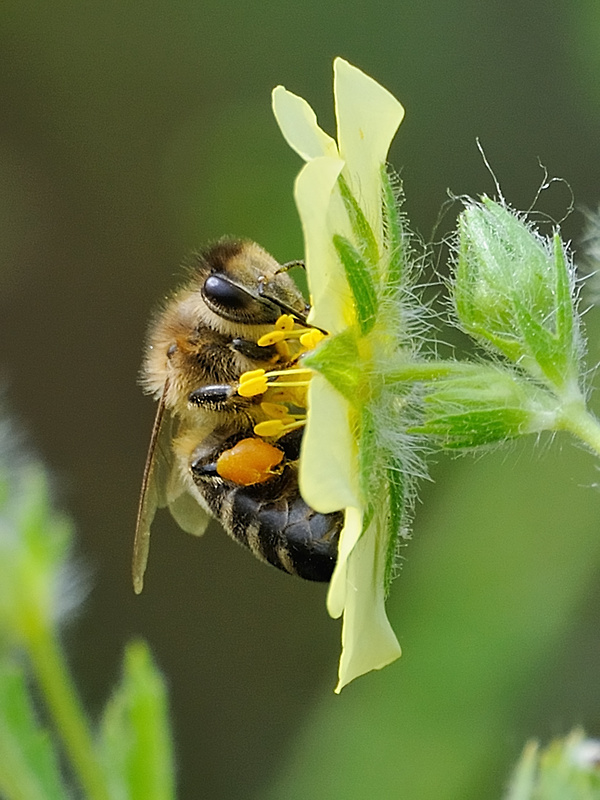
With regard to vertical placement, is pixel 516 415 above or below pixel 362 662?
above

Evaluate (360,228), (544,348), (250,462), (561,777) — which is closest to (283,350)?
(250,462)

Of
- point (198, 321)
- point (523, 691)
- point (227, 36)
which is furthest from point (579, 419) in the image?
point (227, 36)

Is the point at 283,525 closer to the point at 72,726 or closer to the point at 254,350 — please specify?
the point at 254,350

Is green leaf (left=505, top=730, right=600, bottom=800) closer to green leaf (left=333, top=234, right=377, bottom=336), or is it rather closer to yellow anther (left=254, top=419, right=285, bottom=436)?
yellow anther (left=254, top=419, right=285, bottom=436)

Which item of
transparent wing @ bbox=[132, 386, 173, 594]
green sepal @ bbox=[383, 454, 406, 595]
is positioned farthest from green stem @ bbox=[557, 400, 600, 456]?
transparent wing @ bbox=[132, 386, 173, 594]

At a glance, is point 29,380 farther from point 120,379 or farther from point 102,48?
point 102,48

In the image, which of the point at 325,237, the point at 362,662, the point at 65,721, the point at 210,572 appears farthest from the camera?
the point at 210,572

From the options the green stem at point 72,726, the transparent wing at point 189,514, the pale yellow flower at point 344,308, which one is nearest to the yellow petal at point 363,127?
the pale yellow flower at point 344,308
